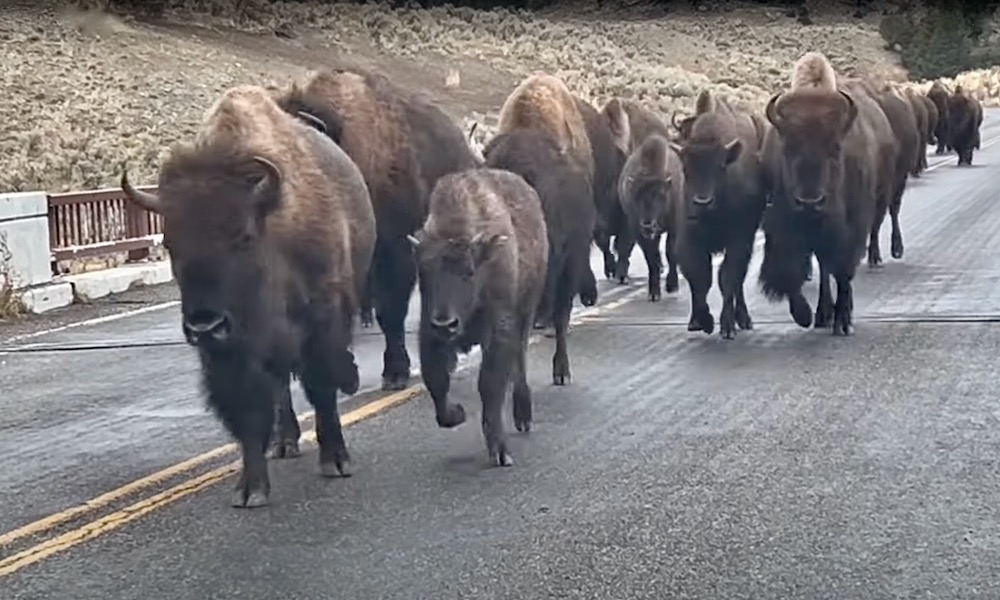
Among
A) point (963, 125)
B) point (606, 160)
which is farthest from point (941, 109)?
point (606, 160)

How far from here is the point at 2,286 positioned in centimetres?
1496

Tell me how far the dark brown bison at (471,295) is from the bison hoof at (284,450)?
31.7 inches

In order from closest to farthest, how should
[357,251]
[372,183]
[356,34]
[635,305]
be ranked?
[357,251] < [372,183] < [635,305] < [356,34]

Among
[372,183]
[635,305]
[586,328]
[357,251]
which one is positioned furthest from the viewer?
[635,305]

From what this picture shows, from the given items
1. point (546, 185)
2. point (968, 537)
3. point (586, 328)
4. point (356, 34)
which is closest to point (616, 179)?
point (586, 328)

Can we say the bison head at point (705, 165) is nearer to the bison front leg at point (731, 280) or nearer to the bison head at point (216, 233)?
the bison front leg at point (731, 280)

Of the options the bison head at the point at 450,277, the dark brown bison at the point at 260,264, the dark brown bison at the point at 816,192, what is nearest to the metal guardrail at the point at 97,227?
the dark brown bison at the point at 816,192

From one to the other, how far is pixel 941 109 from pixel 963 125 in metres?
0.70

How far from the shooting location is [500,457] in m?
8.43

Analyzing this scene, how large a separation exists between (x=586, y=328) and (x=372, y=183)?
2.96 metres

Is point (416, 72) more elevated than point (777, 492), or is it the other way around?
point (777, 492)

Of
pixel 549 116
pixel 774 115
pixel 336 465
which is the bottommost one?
pixel 336 465

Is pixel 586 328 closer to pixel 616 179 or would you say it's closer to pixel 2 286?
pixel 616 179

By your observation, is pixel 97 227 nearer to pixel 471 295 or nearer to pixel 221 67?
pixel 471 295
